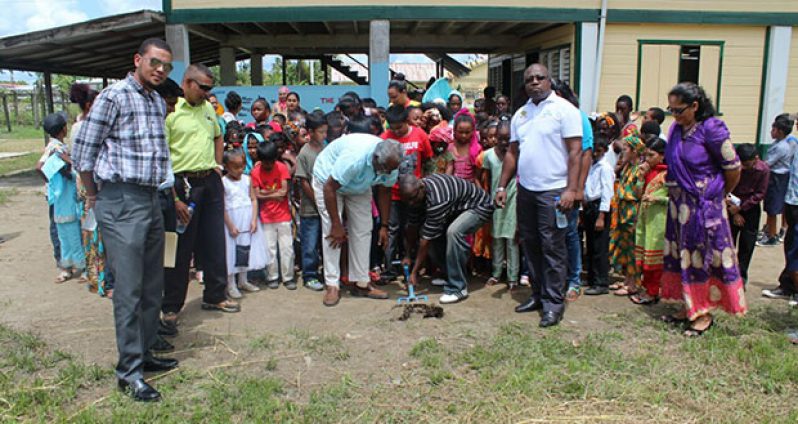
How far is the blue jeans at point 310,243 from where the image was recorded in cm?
549

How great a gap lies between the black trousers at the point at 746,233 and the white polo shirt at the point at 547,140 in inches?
72.8

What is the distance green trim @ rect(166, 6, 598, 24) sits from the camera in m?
10.6

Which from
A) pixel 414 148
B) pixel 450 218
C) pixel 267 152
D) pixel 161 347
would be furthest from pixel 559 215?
pixel 161 347

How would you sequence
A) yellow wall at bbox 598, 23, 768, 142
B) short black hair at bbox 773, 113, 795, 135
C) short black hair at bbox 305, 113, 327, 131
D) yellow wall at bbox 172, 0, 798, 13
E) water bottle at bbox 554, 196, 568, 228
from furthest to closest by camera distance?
yellow wall at bbox 598, 23, 768, 142 → yellow wall at bbox 172, 0, 798, 13 → short black hair at bbox 773, 113, 795, 135 → short black hair at bbox 305, 113, 327, 131 → water bottle at bbox 554, 196, 568, 228

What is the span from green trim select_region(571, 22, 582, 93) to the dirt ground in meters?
6.10

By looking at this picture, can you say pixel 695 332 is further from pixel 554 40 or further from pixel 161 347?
pixel 554 40

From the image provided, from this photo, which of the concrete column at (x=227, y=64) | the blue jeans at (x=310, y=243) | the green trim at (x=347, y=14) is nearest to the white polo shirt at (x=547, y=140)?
the blue jeans at (x=310, y=243)

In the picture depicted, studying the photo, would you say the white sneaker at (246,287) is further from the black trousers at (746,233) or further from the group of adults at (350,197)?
the black trousers at (746,233)

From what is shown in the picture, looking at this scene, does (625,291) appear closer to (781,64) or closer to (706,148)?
(706,148)

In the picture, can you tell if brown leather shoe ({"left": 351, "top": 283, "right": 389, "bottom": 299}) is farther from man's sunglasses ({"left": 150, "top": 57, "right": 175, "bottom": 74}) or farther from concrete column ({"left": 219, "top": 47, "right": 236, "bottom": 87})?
concrete column ({"left": 219, "top": 47, "right": 236, "bottom": 87})

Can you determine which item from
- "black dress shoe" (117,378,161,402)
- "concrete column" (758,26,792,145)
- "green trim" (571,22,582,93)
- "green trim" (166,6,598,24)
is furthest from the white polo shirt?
"concrete column" (758,26,792,145)

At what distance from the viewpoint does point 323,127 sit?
548 cm

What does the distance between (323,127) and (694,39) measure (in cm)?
910

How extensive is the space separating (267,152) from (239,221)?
2.18ft
